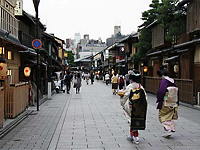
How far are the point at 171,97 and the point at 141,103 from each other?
3.85 ft

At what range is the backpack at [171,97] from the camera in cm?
786

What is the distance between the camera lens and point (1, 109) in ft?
26.9

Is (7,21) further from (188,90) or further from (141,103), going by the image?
(188,90)

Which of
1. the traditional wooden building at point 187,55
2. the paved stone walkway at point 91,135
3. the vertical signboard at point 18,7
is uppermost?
the vertical signboard at point 18,7

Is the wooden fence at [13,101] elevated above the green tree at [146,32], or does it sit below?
below

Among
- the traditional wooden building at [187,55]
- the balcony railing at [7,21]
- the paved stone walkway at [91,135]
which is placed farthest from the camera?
the traditional wooden building at [187,55]

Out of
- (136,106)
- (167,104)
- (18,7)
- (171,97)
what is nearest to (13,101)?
(136,106)

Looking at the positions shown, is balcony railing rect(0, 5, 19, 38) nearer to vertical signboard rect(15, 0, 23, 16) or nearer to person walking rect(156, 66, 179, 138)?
vertical signboard rect(15, 0, 23, 16)

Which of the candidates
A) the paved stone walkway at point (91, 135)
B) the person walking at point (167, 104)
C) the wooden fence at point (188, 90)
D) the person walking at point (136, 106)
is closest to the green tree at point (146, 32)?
the wooden fence at point (188, 90)

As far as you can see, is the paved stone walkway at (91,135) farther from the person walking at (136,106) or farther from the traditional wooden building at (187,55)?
the traditional wooden building at (187,55)

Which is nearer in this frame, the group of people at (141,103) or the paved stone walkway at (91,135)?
the paved stone walkway at (91,135)

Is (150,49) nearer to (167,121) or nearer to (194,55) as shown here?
(194,55)

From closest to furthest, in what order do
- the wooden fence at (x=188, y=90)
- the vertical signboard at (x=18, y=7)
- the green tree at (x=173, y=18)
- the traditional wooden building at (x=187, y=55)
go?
the wooden fence at (x=188, y=90) < the traditional wooden building at (x=187, y=55) < the vertical signboard at (x=18, y=7) < the green tree at (x=173, y=18)

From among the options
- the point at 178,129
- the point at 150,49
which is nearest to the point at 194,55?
the point at 150,49
